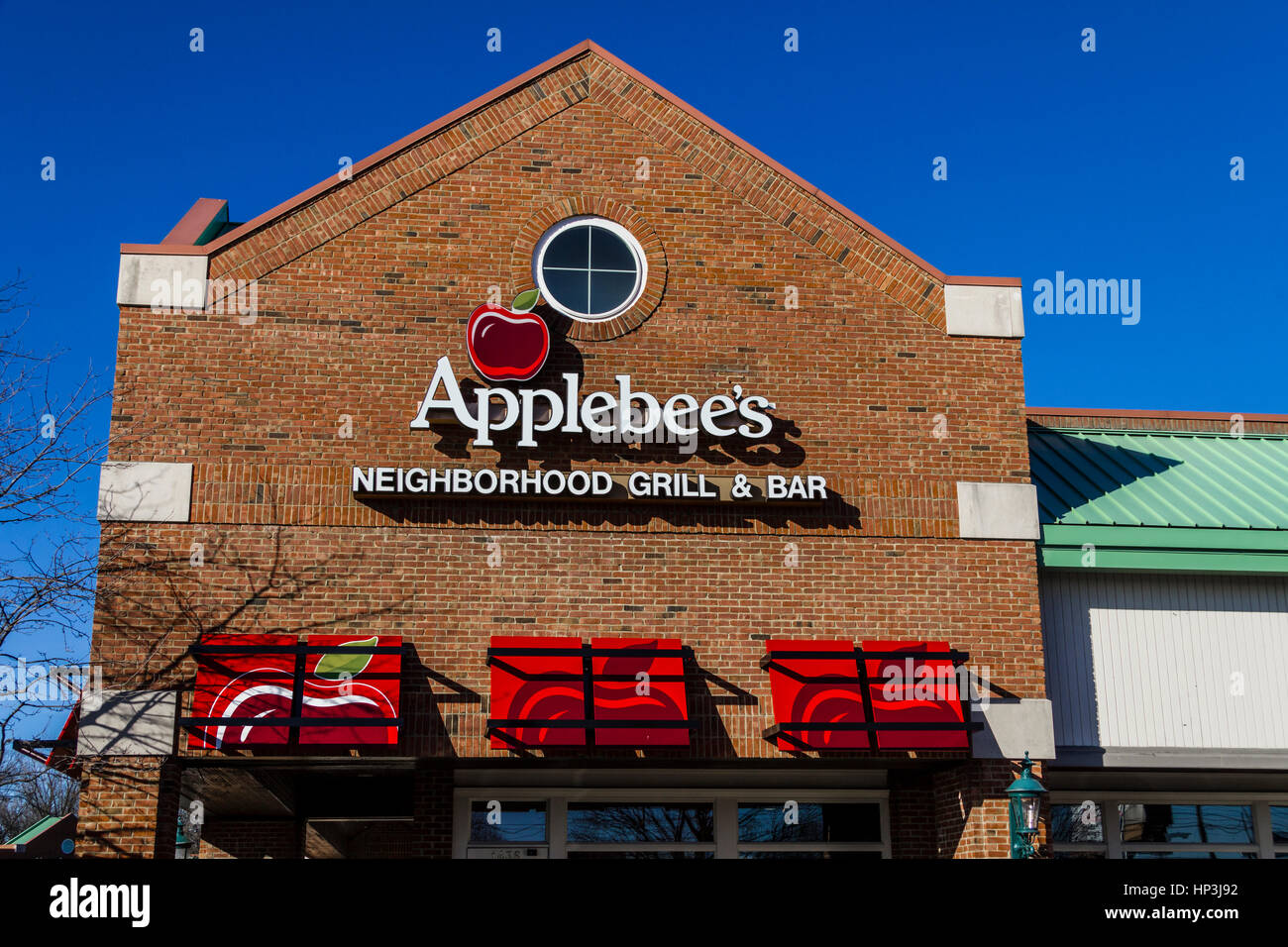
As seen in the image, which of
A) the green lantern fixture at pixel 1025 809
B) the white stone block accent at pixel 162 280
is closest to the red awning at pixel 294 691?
the white stone block accent at pixel 162 280

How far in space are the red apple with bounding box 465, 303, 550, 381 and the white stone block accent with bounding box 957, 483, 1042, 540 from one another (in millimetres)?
5525

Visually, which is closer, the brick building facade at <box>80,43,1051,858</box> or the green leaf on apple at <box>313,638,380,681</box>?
the green leaf on apple at <box>313,638,380,681</box>

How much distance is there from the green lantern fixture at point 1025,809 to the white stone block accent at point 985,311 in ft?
17.9

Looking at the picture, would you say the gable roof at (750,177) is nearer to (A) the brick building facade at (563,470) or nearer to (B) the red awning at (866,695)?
(A) the brick building facade at (563,470)

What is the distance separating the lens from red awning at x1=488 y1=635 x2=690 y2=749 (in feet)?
47.6

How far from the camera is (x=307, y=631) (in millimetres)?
15000

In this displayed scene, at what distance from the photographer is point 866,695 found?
15117 mm

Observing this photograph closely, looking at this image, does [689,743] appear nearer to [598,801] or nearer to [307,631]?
[598,801]

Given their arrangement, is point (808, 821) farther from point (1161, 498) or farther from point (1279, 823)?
point (1279, 823)

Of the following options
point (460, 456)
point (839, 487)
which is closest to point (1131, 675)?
point (839, 487)

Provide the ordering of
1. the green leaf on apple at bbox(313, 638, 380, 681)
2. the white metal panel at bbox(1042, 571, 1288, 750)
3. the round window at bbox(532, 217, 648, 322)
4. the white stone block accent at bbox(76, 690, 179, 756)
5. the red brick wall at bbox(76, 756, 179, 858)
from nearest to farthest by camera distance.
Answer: the red brick wall at bbox(76, 756, 179, 858), the white stone block accent at bbox(76, 690, 179, 756), the green leaf on apple at bbox(313, 638, 380, 681), the white metal panel at bbox(1042, 571, 1288, 750), the round window at bbox(532, 217, 648, 322)

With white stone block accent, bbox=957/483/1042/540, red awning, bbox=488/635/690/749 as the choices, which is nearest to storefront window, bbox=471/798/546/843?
red awning, bbox=488/635/690/749

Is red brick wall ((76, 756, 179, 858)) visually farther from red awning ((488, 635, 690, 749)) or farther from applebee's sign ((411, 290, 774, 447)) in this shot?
applebee's sign ((411, 290, 774, 447))

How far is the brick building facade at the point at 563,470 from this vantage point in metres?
15.1
